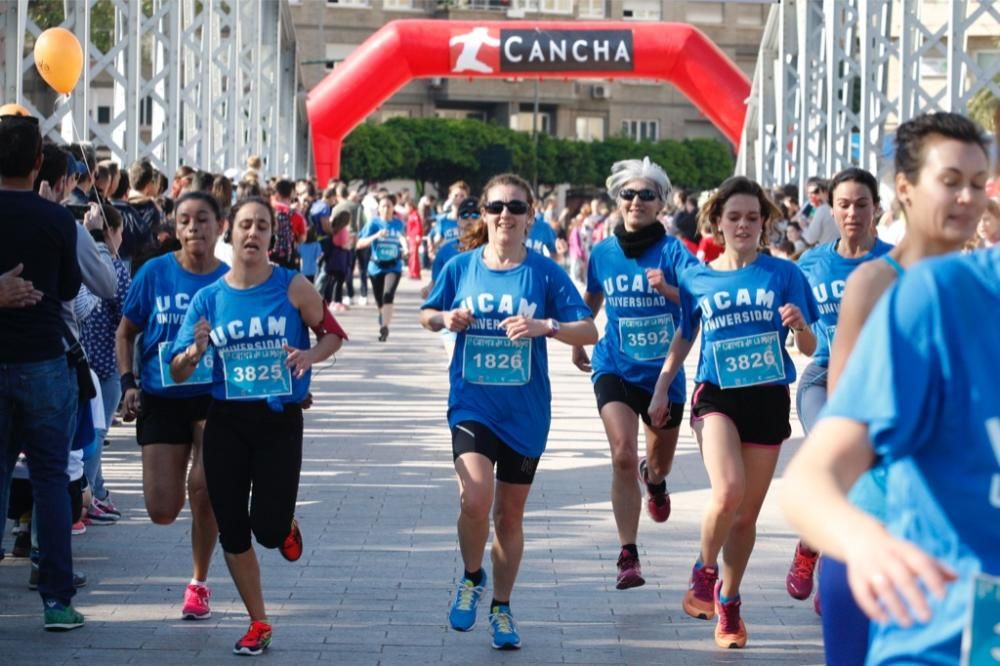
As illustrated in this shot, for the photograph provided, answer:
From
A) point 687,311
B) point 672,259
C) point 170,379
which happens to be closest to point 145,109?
point 672,259

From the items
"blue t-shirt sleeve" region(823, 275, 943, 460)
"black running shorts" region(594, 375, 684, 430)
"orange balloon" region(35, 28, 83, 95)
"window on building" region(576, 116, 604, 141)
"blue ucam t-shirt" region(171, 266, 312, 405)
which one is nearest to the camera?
"blue t-shirt sleeve" region(823, 275, 943, 460)

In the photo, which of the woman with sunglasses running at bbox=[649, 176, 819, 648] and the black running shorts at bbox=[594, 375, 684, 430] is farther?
the black running shorts at bbox=[594, 375, 684, 430]

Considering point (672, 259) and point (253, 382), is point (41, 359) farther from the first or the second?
point (672, 259)

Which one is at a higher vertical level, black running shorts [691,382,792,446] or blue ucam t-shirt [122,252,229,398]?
blue ucam t-shirt [122,252,229,398]

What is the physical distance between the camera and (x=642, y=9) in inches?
3637

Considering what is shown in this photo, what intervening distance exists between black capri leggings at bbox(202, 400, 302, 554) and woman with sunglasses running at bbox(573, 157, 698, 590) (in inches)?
71.1

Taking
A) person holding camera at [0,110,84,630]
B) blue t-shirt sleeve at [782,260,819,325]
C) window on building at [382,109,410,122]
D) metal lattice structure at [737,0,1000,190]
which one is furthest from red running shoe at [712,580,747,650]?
window on building at [382,109,410,122]

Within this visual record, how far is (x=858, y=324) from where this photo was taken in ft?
13.5

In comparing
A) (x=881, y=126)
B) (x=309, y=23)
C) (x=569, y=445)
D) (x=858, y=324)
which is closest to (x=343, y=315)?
(x=881, y=126)

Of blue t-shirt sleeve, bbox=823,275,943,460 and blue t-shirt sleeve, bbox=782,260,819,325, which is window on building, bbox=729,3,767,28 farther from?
blue t-shirt sleeve, bbox=823,275,943,460

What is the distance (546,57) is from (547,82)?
53.6 metres

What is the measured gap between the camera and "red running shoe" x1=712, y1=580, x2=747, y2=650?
280 inches

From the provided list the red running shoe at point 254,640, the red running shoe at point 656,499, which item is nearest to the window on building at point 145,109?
the red running shoe at point 656,499

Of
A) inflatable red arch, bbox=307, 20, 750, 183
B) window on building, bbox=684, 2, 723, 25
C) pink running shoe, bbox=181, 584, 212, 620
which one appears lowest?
pink running shoe, bbox=181, 584, 212, 620
